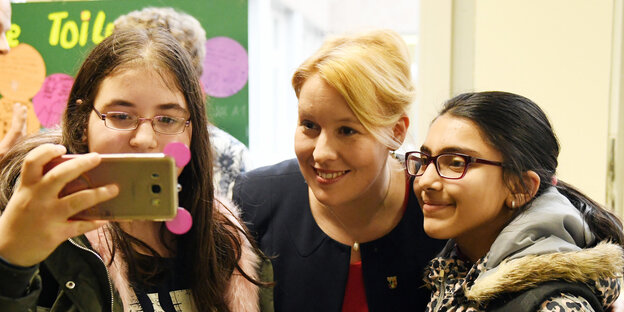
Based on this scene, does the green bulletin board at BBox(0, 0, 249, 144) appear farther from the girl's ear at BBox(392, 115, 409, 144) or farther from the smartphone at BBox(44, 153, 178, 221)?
the smartphone at BBox(44, 153, 178, 221)

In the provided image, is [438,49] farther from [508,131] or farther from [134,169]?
[134,169]

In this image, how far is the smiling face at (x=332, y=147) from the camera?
62.0 inches

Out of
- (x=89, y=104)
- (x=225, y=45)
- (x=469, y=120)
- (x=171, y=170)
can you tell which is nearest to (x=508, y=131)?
(x=469, y=120)

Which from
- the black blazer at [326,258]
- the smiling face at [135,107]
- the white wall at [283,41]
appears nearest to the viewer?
the smiling face at [135,107]

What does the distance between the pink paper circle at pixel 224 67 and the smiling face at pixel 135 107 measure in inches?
59.0

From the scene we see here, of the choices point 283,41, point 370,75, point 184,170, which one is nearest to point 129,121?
point 184,170

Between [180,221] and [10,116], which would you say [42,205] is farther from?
[10,116]

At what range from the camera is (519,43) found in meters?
2.61

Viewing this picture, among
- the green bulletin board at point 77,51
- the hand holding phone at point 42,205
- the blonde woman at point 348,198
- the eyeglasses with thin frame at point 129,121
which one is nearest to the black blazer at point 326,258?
→ the blonde woman at point 348,198

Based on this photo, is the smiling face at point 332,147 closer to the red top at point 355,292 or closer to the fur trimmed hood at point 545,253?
the red top at point 355,292

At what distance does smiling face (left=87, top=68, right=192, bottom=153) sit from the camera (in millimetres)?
1193

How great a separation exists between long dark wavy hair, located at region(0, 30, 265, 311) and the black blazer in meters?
0.24

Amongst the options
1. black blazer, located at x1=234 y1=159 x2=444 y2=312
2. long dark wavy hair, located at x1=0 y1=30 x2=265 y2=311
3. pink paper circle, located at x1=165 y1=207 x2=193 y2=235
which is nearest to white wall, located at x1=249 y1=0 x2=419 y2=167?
black blazer, located at x1=234 y1=159 x2=444 y2=312

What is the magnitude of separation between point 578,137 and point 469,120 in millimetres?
1450
